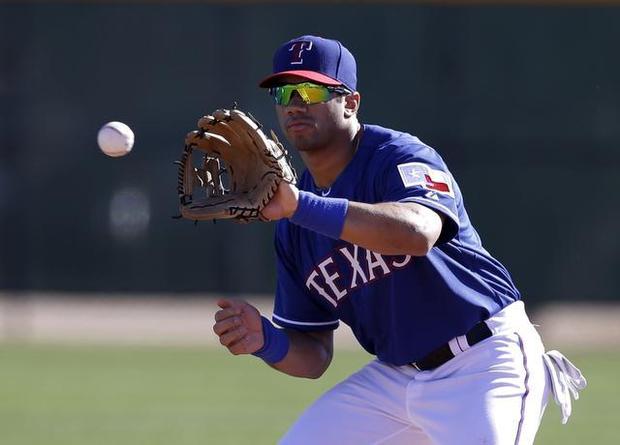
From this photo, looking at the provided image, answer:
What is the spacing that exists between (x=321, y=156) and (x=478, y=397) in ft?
3.21

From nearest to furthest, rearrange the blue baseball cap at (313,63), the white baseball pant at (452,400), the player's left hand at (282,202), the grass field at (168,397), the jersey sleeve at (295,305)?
the player's left hand at (282,202)
the white baseball pant at (452,400)
the blue baseball cap at (313,63)
the jersey sleeve at (295,305)
the grass field at (168,397)

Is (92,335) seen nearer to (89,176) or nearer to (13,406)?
(89,176)

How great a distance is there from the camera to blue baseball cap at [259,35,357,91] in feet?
14.3

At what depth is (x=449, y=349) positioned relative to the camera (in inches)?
172

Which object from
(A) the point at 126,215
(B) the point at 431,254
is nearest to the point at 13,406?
(A) the point at 126,215

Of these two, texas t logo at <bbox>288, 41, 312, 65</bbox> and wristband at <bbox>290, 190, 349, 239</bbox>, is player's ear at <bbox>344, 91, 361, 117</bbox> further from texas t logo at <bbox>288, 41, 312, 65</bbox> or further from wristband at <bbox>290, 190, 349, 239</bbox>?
wristband at <bbox>290, 190, 349, 239</bbox>

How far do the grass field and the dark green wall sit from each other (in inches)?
43.2

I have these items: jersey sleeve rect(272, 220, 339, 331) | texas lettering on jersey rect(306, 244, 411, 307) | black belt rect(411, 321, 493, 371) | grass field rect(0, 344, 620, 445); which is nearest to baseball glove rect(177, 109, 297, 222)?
texas lettering on jersey rect(306, 244, 411, 307)

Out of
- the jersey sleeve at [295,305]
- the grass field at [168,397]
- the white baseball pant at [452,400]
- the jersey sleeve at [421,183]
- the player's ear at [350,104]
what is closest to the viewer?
the jersey sleeve at [421,183]

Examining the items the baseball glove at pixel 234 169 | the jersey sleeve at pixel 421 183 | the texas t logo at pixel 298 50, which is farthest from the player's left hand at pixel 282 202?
the texas t logo at pixel 298 50

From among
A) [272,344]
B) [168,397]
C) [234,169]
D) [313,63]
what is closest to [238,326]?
[272,344]

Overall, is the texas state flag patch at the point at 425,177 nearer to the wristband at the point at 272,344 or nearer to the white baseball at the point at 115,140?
the wristband at the point at 272,344

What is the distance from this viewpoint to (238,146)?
3971 mm

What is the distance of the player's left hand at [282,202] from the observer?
379cm
